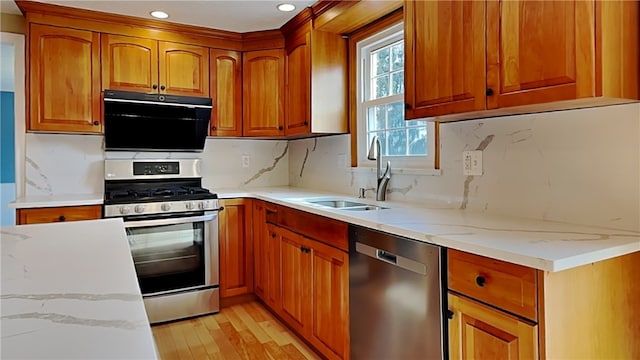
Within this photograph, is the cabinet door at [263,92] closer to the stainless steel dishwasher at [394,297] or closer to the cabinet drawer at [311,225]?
the cabinet drawer at [311,225]

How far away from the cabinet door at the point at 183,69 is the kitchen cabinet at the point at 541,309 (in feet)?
8.48

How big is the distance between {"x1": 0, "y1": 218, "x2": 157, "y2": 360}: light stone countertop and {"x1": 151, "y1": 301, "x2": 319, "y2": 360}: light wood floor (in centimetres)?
137

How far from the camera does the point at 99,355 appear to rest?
56 centimetres

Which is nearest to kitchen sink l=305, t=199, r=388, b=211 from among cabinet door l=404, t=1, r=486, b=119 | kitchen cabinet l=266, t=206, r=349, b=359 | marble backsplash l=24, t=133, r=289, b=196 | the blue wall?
kitchen cabinet l=266, t=206, r=349, b=359

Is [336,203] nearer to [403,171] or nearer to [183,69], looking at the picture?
[403,171]

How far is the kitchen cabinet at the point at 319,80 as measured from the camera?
296cm

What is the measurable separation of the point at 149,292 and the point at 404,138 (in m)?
2.01

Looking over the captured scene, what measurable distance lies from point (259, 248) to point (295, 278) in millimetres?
654

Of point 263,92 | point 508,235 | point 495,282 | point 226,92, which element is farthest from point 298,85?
point 495,282

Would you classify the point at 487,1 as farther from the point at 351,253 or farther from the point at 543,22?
the point at 351,253

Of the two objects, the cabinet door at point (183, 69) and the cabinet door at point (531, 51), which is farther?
the cabinet door at point (183, 69)

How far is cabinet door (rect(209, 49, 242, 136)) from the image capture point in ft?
11.1

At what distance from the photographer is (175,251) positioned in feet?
9.59

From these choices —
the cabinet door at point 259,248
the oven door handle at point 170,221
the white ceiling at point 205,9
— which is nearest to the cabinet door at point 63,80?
the white ceiling at point 205,9
